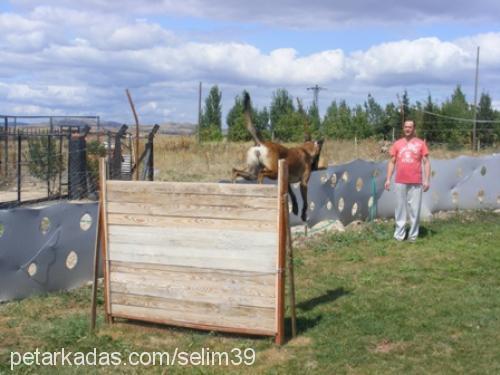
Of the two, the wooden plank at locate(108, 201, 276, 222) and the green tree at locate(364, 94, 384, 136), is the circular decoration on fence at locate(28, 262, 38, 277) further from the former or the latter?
the green tree at locate(364, 94, 384, 136)

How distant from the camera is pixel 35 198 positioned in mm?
17406

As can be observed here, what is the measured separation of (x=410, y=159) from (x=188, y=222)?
571 cm

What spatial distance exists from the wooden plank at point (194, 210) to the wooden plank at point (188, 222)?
0.03 metres

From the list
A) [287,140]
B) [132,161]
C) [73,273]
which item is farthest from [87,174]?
[287,140]

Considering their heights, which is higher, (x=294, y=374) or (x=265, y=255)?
(x=265, y=255)

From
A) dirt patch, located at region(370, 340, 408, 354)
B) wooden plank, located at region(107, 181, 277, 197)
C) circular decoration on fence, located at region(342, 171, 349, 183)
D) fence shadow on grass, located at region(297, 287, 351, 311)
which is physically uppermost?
wooden plank, located at region(107, 181, 277, 197)

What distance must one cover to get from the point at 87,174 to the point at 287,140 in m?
25.2

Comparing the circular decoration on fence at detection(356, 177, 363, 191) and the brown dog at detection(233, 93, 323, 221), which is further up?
the brown dog at detection(233, 93, 323, 221)

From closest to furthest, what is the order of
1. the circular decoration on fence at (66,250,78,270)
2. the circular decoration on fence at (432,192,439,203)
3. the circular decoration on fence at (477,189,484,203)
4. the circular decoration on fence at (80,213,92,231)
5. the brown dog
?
the circular decoration on fence at (66,250,78,270)
the circular decoration on fence at (80,213,92,231)
the brown dog
the circular decoration on fence at (432,192,439,203)
the circular decoration on fence at (477,189,484,203)

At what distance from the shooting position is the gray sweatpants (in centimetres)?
1082

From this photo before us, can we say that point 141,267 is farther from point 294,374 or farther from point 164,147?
point 164,147

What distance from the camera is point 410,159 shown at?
1066 cm

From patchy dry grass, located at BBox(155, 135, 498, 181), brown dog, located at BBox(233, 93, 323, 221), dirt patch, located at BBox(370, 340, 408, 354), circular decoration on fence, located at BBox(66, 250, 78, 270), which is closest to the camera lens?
dirt patch, located at BBox(370, 340, 408, 354)

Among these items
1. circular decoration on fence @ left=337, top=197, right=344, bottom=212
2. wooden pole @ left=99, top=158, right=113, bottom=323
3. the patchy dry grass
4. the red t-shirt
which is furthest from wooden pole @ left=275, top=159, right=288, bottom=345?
the patchy dry grass
